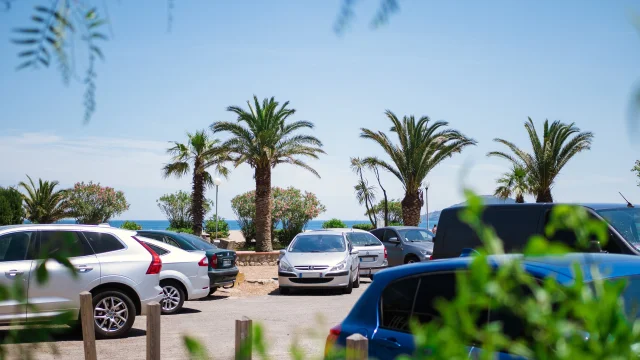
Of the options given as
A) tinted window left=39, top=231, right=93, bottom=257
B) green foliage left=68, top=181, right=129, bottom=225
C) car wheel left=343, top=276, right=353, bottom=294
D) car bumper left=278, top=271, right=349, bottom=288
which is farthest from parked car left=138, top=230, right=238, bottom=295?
green foliage left=68, top=181, right=129, bottom=225

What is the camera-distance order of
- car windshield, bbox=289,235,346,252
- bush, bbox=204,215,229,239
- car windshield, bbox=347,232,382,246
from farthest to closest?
bush, bbox=204,215,229,239 → car windshield, bbox=347,232,382,246 → car windshield, bbox=289,235,346,252

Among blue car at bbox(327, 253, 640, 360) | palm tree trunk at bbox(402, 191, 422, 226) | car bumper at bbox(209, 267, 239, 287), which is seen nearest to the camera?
blue car at bbox(327, 253, 640, 360)

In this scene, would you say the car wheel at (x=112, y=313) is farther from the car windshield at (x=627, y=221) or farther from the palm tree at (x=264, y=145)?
the palm tree at (x=264, y=145)

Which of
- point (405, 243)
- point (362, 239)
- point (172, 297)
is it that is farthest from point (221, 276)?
point (405, 243)

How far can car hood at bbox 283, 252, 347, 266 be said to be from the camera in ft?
59.4

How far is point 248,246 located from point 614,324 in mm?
35875

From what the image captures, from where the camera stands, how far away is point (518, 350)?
985mm

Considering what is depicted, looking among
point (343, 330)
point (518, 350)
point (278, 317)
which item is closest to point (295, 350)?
point (518, 350)

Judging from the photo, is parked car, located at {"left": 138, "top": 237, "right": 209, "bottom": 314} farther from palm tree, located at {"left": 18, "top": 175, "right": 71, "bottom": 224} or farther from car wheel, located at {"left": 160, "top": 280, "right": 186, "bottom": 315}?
palm tree, located at {"left": 18, "top": 175, "right": 71, "bottom": 224}

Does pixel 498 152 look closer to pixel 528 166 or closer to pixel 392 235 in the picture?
pixel 528 166

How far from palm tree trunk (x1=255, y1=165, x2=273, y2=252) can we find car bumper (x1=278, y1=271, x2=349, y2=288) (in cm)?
1400

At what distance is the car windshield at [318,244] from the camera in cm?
1900

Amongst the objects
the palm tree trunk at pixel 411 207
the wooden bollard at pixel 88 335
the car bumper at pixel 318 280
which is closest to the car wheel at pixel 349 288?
the car bumper at pixel 318 280

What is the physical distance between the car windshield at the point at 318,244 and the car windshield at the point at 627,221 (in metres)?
9.32
